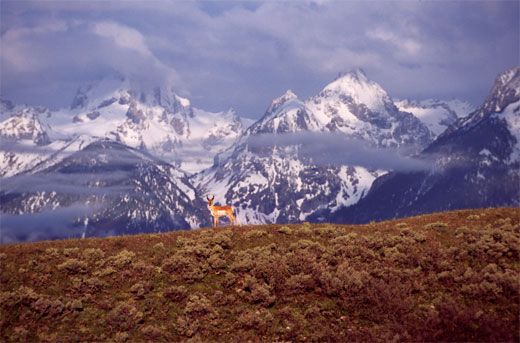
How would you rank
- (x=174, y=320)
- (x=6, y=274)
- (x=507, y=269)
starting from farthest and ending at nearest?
1. (x=6, y=274)
2. (x=507, y=269)
3. (x=174, y=320)

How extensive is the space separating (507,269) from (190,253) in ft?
64.1

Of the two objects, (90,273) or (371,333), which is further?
(90,273)

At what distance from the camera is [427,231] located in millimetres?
41219

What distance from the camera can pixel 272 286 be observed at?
1355 inches

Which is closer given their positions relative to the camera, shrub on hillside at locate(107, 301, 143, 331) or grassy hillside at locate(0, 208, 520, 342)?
grassy hillside at locate(0, 208, 520, 342)

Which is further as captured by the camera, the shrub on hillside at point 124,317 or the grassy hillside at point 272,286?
the shrub on hillside at point 124,317

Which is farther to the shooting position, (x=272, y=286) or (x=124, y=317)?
(x=272, y=286)

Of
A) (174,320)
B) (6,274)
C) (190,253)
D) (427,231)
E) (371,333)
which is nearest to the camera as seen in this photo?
(371,333)

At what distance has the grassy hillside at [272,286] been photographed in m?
30.4

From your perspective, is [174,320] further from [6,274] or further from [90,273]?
[6,274]

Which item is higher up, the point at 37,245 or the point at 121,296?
the point at 37,245

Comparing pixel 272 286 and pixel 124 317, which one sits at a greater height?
pixel 272 286

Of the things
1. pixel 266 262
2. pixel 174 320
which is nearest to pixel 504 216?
pixel 266 262

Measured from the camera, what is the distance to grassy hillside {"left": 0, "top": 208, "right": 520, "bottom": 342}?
30.4 m
